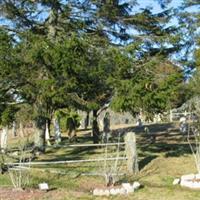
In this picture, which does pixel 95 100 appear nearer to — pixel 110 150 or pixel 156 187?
pixel 110 150

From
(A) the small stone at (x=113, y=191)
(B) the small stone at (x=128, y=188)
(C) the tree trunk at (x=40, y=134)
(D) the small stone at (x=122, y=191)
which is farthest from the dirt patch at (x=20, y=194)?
(C) the tree trunk at (x=40, y=134)

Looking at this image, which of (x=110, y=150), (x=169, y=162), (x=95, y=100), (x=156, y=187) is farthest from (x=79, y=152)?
(x=156, y=187)

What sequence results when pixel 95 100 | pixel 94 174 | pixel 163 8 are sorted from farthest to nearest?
pixel 163 8
pixel 95 100
pixel 94 174

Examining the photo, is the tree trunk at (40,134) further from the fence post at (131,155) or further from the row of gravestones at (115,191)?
the row of gravestones at (115,191)

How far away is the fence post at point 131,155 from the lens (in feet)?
50.3

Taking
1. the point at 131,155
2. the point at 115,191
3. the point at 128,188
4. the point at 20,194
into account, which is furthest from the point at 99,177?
the point at 20,194

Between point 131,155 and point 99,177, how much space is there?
159 cm

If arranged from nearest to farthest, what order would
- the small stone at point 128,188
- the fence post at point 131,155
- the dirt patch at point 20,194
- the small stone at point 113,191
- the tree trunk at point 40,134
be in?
the dirt patch at point 20,194 < the small stone at point 113,191 < the small stone at point 128,188 < the fence post at point 131,155 < the tree trunk at point 40,134

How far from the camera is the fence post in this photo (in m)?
15.3

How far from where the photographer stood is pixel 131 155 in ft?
50.6

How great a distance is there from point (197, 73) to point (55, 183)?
7794mm

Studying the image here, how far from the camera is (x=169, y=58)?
19641 millimetres

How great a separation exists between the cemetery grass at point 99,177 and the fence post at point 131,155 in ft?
0.85

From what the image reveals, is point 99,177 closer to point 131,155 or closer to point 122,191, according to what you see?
point 131,155
